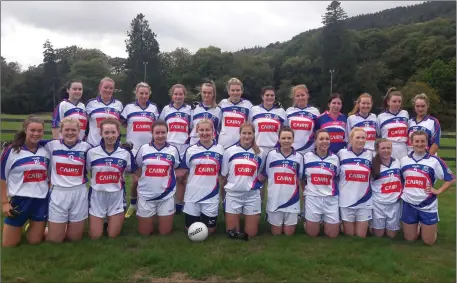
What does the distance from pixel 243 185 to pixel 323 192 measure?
117 centimetres

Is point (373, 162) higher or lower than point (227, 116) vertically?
lower

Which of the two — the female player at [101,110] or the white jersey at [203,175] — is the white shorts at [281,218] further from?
the female player at [101,110]

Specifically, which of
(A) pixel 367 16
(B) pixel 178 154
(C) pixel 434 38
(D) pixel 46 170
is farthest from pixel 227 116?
(A) pixel 367 16

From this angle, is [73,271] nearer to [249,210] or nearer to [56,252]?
[56,252]

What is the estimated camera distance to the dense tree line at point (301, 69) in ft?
153

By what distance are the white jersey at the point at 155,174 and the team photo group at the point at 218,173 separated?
1 centimetres

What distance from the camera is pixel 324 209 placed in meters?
5.99

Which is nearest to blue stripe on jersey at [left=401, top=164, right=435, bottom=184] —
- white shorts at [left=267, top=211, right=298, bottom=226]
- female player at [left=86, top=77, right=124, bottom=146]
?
white shorts at [left=267, top=211, right=298, bottom=226]

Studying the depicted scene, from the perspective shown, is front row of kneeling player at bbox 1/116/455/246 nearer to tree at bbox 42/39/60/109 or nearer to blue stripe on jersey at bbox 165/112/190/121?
blue stripe on jersey at bbox 165/112/190/121

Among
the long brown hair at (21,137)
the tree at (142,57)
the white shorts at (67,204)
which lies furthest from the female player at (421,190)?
the tree at (142,57)

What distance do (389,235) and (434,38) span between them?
5689 centimetres

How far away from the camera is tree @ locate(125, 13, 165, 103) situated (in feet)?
166

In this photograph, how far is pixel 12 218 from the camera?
5285 mm

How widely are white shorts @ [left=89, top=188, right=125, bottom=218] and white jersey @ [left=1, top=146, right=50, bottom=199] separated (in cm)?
62
